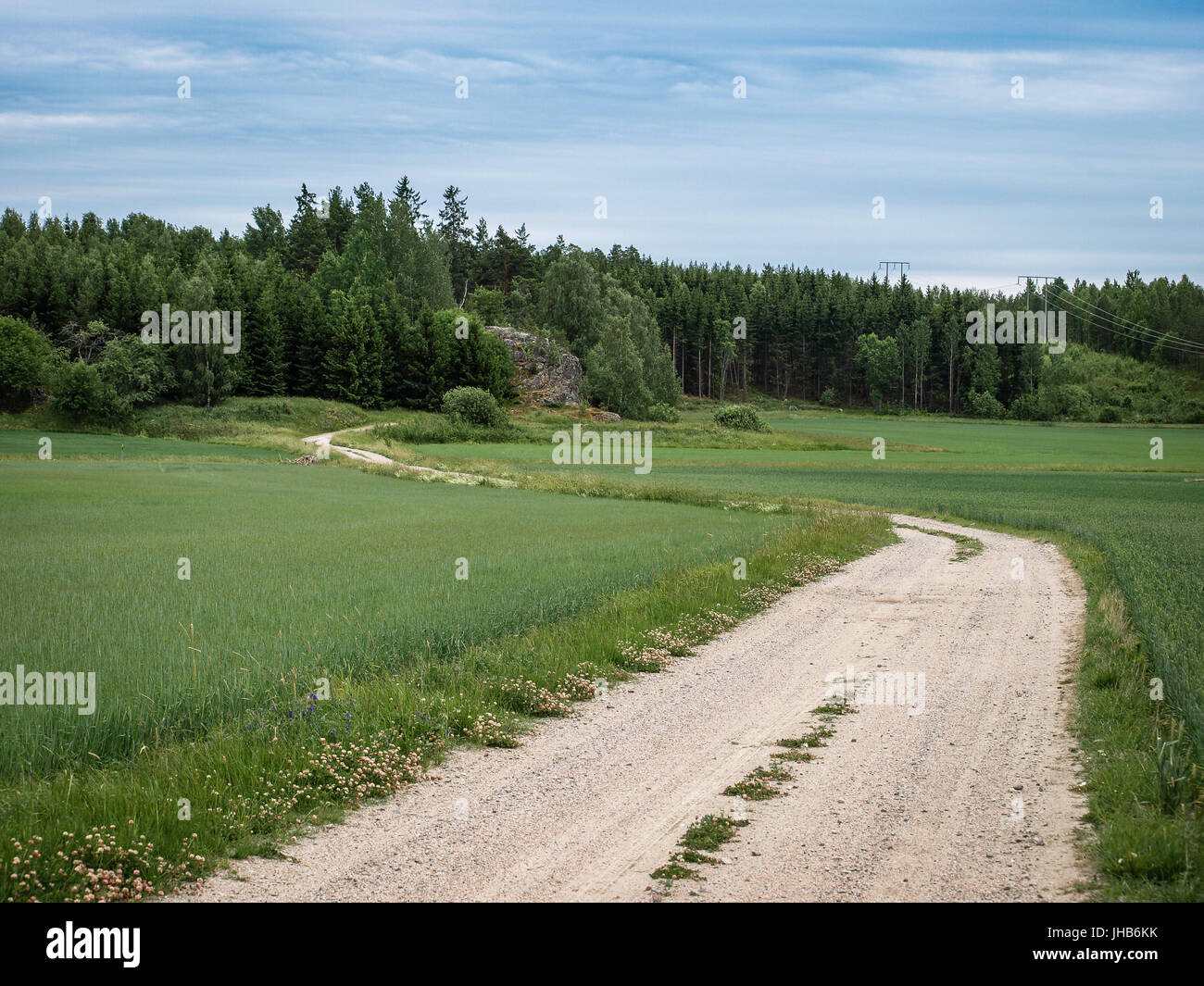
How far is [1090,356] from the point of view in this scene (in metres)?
186

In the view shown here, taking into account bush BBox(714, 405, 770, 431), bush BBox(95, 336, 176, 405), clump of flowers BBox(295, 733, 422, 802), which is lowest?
clump of flowers BBox(295, 733, 422, 802)

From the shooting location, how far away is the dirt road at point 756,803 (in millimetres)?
7523

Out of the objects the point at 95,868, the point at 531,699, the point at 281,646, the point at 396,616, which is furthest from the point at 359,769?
the point at 396,616

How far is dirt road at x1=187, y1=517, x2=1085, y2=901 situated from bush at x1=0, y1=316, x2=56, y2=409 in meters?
94.2

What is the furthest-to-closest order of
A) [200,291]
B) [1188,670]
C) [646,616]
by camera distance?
[200,291] → [646,616] → [1188,670]

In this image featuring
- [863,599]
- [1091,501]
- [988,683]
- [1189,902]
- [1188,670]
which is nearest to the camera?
[1189,902]

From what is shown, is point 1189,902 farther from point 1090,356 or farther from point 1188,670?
point 1090,356

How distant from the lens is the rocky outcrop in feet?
383

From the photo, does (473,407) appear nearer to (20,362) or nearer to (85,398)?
(85,398)

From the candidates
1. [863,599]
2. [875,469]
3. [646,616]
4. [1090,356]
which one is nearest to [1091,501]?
[875,469]

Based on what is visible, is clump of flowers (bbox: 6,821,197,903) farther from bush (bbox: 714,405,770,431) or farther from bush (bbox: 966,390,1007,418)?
bush (bbox: 966,390,1007,418)

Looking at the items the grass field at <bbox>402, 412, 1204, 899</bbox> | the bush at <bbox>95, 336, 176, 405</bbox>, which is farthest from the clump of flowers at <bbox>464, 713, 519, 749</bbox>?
the bush at <bbox>95, 336, 176, 405</bbox>

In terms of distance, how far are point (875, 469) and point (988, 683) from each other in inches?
2349

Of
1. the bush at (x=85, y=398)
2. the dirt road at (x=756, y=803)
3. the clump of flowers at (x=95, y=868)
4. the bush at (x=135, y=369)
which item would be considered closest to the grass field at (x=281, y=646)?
the clump of flowers at (x=95, y=868)
